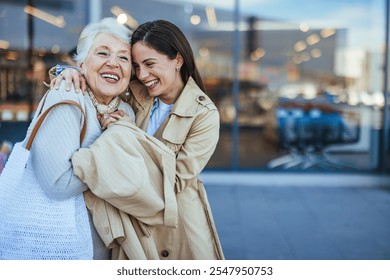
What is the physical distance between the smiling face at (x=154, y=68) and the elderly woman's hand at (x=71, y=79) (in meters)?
0.25

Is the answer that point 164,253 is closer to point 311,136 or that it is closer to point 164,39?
point 164,39

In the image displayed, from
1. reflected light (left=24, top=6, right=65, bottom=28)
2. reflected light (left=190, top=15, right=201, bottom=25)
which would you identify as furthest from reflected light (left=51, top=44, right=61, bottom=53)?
reflected light (left=190, top=15, right=201, bottom=25)

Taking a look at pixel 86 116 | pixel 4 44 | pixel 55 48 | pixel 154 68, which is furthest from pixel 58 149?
pixel 4 44

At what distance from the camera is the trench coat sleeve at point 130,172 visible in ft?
6.92

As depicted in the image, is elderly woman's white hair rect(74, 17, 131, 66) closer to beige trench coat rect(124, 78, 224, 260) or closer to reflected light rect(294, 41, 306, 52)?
beige trench coat rect(124, 78, 224, 260)

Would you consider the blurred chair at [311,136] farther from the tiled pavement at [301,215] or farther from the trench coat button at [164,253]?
the trench coat button at [164,253]

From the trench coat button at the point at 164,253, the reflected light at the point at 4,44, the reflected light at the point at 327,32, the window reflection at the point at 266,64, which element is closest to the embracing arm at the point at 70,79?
the trench coat button at the point at 164,253

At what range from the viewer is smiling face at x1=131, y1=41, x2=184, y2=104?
241 cm

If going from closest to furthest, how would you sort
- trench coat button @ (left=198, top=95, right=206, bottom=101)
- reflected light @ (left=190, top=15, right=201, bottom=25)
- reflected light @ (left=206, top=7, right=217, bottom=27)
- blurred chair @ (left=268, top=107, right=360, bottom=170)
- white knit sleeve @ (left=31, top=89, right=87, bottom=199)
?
white knit sleeve @ (left=31, top=89, right=87, bottom=199)
trench coat button @ (left=198, top=95, right=206, bottom=101)
blurred chair @ (left=268, top=107, right=360, bottom=170)
reflected light @ (left=206, top=7, right=217, bottom=27)
reflected light @ (left=190, top=15, right=201, bottom=25)

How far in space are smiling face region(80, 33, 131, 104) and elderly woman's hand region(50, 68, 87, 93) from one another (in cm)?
4

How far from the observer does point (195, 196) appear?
263 centimetres

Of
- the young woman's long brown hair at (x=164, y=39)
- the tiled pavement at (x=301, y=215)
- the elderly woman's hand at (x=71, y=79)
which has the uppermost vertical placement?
the young woman's long brown hair at (x=164, y=39)

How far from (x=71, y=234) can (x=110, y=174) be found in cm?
30

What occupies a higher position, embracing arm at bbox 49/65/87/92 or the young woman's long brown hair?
the young woman's long brown hair
